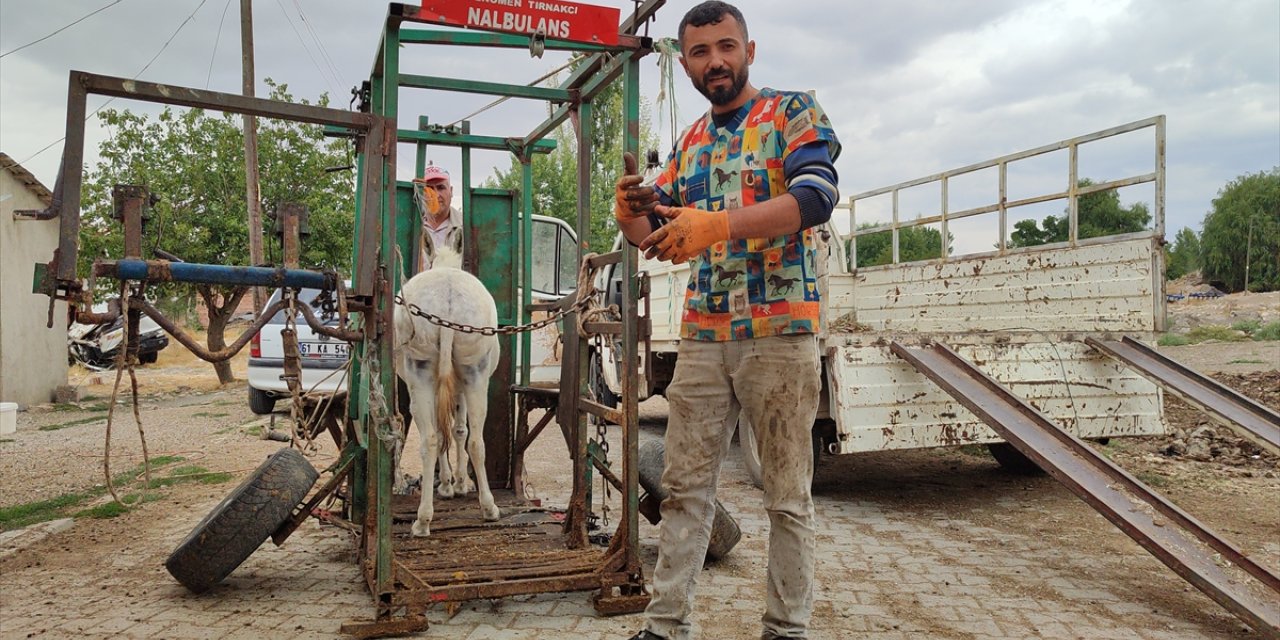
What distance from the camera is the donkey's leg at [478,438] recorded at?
4.92 m

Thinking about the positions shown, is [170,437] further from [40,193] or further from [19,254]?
[40,193]

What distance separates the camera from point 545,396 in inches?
213

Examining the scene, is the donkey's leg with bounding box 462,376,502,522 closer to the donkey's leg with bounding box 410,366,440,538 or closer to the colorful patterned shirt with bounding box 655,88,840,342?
the donkey's leg with bounding box 410,366,440,538

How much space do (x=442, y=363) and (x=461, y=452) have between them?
2.90ft

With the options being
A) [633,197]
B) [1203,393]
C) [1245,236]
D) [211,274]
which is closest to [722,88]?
[633,197]

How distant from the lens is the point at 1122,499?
163 inches

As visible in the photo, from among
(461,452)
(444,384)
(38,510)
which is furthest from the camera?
(38,510)

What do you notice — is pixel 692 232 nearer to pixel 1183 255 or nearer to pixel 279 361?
pixel 279 361

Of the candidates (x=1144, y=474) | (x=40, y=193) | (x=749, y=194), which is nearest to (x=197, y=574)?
(x=749, y=194)

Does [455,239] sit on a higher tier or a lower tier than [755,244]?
higher

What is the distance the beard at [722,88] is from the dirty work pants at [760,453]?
798 mm

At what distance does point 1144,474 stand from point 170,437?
400 inches

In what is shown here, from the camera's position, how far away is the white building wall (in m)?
13.6

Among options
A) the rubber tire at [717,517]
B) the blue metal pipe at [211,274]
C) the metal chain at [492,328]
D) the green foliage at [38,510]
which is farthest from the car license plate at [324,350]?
the blue metal pipe at [211,274]
